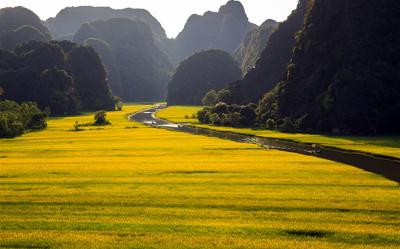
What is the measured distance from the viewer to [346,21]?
321 feet

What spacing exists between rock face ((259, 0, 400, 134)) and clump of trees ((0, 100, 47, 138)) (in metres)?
53.5

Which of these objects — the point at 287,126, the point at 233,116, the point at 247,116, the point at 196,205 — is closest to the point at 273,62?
the point at 247,116

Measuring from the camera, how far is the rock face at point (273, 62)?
14412 centimetres

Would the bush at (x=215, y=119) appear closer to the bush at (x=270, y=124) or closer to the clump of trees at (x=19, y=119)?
the bush at (x=270, y=124)

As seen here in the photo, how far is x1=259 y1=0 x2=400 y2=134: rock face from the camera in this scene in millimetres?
81750

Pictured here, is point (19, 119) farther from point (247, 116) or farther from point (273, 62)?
point (273, 62)

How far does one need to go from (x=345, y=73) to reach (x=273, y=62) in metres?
60.4

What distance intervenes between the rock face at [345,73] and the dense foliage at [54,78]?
7511 cm

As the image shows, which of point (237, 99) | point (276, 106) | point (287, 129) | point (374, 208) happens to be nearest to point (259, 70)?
point (237, 99)

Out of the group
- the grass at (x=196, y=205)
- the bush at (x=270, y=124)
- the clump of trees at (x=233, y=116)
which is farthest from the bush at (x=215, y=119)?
the grass at (x=196, y=205)

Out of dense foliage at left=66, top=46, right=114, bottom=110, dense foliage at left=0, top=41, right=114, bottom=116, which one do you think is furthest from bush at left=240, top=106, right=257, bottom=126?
dense foliage at left=66, top=46, right=114, bottom=110

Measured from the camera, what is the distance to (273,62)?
14688 cm

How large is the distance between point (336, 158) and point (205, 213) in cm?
3090

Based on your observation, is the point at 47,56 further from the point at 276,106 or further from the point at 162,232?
the point at 162,232
